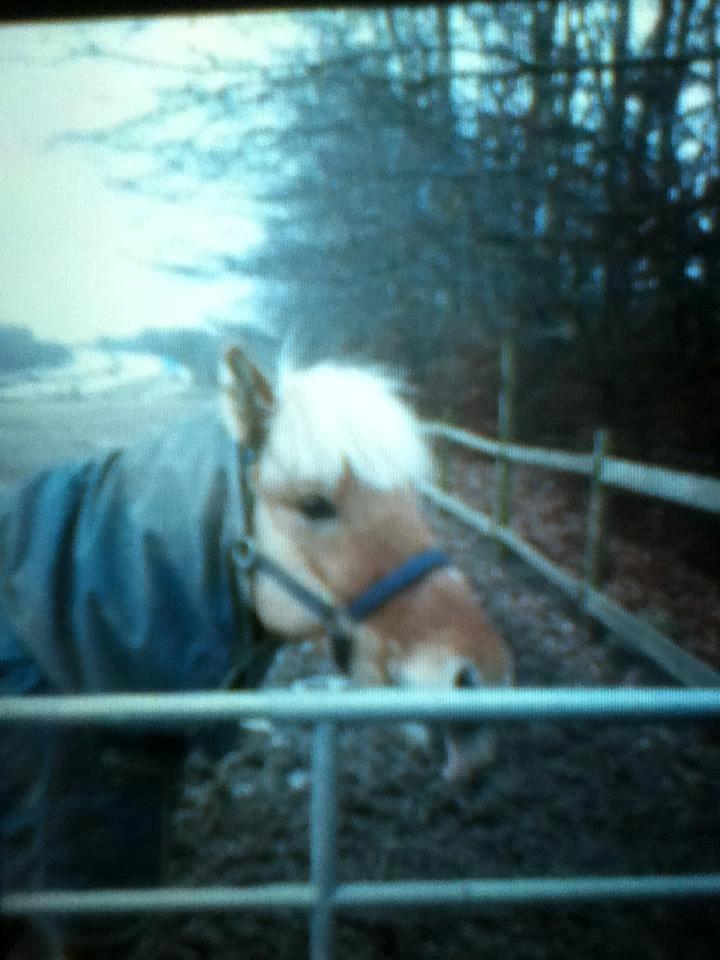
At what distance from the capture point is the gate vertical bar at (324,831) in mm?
678

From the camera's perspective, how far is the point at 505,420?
4.79 ft

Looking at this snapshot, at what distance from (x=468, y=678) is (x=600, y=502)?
0.99m

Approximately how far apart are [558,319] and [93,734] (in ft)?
3.73

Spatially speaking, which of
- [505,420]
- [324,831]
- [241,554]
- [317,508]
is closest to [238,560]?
[241,554]

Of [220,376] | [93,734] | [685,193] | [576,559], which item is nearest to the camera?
[220,376]

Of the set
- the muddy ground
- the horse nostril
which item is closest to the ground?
the muddy ground

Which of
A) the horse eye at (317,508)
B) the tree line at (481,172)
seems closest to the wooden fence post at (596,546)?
the tree line at (481,172)

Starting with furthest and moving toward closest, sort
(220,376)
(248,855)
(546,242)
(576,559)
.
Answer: (576,559) < (248,855) < (546,242) < (220,376)

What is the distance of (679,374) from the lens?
3.72 feet

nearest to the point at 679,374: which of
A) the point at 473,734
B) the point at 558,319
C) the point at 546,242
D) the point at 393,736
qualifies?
the point at 558,319

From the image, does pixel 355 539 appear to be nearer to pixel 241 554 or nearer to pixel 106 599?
pixel 241 554

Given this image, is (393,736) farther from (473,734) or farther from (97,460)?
(97,460)

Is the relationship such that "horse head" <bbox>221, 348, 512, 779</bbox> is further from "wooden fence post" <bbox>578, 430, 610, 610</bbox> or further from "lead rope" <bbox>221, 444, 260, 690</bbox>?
"wooden fence post" <bbox>578, 430, 610, 610</bbox>

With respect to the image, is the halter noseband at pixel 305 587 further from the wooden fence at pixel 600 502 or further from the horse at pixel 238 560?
the wooden fence at pixel 600 502
